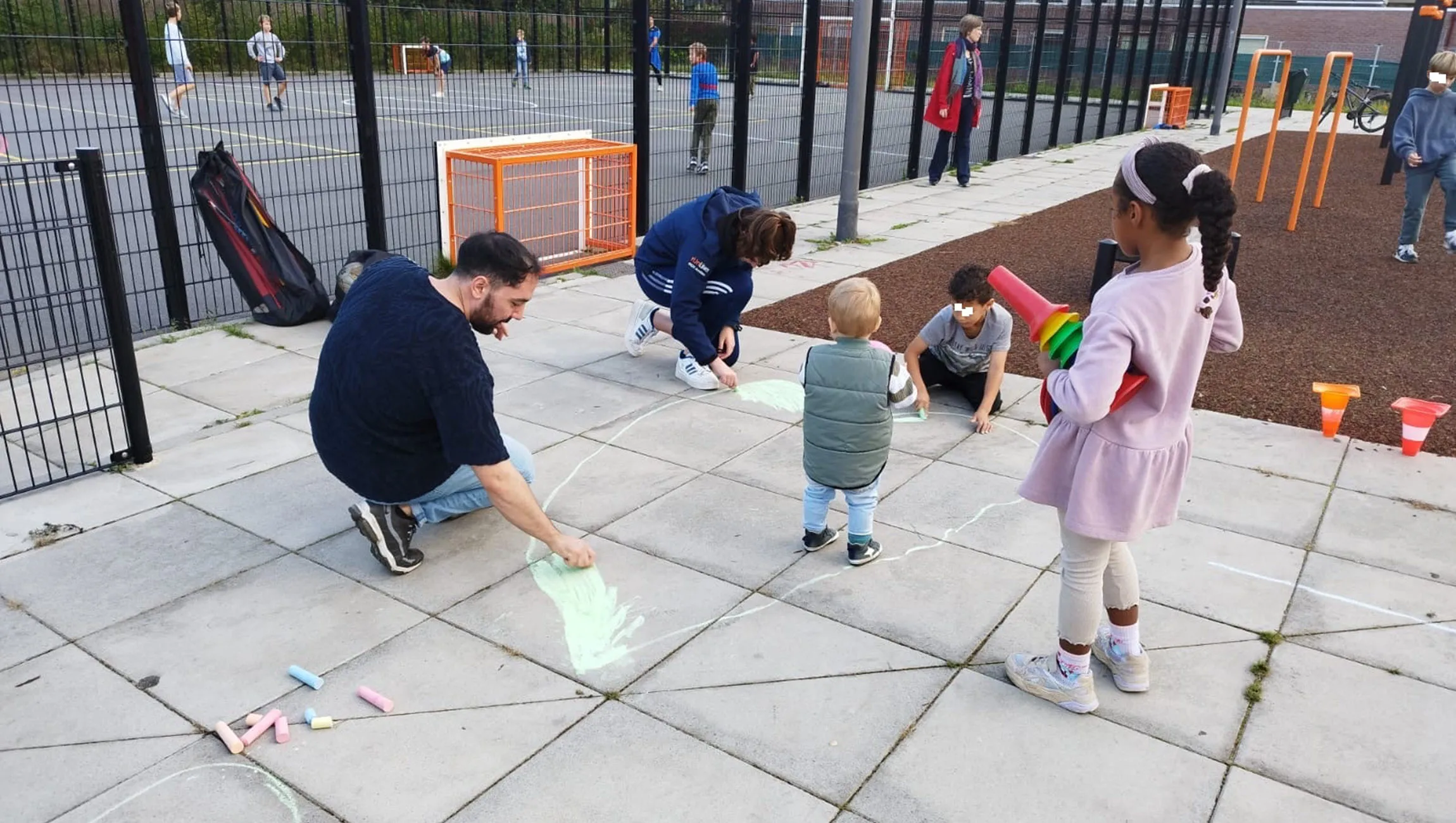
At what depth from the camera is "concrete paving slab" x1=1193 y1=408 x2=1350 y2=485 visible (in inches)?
194

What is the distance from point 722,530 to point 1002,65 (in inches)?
498

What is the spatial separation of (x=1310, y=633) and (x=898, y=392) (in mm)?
1604

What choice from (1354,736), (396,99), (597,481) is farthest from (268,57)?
(1354,736)

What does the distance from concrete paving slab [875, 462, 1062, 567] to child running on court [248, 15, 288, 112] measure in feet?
16.6

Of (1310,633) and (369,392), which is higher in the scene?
(369,392)

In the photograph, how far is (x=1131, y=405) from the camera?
2773 millimetres

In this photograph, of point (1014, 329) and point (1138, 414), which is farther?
point (1014, 329)

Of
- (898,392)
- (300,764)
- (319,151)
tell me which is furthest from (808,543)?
(319,151)

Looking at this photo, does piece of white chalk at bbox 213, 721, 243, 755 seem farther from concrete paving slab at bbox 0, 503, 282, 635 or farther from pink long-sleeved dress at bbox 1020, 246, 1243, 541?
pink long-sleeved dress at bbox 1020, 246, 1243, 541

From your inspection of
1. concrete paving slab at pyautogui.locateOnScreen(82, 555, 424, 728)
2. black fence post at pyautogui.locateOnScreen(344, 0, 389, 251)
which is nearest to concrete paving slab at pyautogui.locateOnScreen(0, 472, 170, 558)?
concrete paving slab at pyautogui.locateOnScreen(82, 555, 424, 728)

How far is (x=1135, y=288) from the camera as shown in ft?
8.71

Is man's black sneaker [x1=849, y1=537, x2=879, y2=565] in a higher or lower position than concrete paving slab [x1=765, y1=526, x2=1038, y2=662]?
higher

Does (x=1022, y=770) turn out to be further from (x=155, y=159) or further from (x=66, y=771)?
(x=155, y=159)

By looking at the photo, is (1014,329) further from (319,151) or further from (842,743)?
(319,151)
